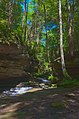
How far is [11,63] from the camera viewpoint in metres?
23.3

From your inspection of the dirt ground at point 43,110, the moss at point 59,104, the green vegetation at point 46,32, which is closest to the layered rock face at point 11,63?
the green vegetation at point 46,32

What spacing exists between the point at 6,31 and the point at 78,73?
799cm

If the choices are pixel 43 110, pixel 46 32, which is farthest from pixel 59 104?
pixel 46 32

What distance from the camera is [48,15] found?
1435 inches

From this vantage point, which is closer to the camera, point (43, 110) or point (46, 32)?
point (43, 110)

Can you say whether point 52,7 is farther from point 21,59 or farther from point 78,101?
point 78,101

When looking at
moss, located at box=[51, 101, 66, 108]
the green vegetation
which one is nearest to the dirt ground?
moss, located at box=[51, 101, 66, 108]

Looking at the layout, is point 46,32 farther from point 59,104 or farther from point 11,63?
point 59,104

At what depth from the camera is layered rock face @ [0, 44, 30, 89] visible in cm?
2278

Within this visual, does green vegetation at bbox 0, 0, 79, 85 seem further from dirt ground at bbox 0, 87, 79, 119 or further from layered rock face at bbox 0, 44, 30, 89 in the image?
dirt ground at bbox 0, 87, 79, 119

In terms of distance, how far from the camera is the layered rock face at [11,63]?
Answer: 74.7 ft

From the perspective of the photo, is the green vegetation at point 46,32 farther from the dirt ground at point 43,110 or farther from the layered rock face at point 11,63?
the dirt ground at point 43,110

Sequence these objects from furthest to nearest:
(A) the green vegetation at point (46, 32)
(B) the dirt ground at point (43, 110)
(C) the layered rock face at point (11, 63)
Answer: (C) the layered rock face at point (11, 63)
(A) the green vegetation at point (46, 32)
(B) the dirt ground at point (43, 110)

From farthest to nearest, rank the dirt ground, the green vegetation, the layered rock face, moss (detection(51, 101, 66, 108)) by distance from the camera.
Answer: the layered rock face, the green vegetation, moss (detection(51, 101, 66, 108)), the dirt ground
